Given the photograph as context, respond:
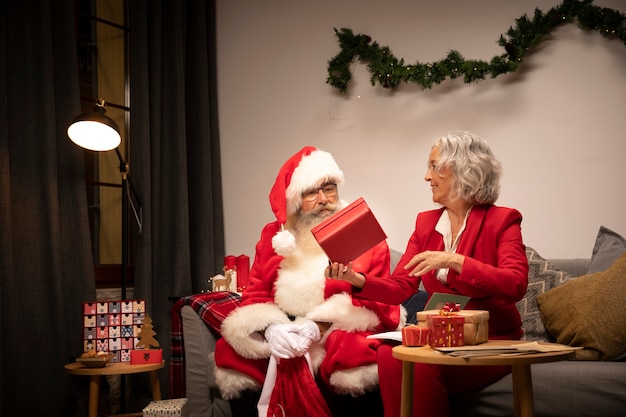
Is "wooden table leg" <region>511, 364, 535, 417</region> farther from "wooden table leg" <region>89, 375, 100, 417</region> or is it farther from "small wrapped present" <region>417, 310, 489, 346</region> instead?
"wooden table leg" <region>89, 375, 100, 417</region>

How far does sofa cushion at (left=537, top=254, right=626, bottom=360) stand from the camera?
2.22 meters

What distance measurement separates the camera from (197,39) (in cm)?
391

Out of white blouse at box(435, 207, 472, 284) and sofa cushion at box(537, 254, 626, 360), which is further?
sofa cushion at box(537, 254, 626, 360)

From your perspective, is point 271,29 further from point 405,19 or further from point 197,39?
point 405,19

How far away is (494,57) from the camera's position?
10.0 ft

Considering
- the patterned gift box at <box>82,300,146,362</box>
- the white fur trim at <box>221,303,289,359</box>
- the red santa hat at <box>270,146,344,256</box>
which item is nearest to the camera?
the white fur trim at <box>221,303,289,359</box>

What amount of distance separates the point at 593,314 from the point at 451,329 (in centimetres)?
89

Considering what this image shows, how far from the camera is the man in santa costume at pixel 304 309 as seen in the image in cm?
238

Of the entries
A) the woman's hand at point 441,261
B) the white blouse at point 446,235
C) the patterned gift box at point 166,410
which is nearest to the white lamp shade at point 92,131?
the patterned gift box at point 166,410

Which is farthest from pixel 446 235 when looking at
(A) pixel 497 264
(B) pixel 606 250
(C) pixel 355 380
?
(B) pixel 606 250

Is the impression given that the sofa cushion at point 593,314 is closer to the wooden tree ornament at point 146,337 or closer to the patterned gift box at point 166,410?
the patterned gift box at point 166,410

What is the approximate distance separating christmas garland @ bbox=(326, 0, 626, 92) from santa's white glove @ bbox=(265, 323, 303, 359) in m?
1.48

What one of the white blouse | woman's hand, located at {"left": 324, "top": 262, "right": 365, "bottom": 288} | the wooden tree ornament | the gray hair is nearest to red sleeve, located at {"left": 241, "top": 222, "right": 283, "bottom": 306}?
the wooden tree ornament

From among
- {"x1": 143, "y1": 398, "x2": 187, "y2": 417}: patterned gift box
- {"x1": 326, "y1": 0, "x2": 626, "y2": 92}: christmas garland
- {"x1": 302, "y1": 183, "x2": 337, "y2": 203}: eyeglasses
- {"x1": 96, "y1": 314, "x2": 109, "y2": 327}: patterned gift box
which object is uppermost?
{"x1": 326, "y1": 0, "x2": 626, "y2": 92}: christmas garland
